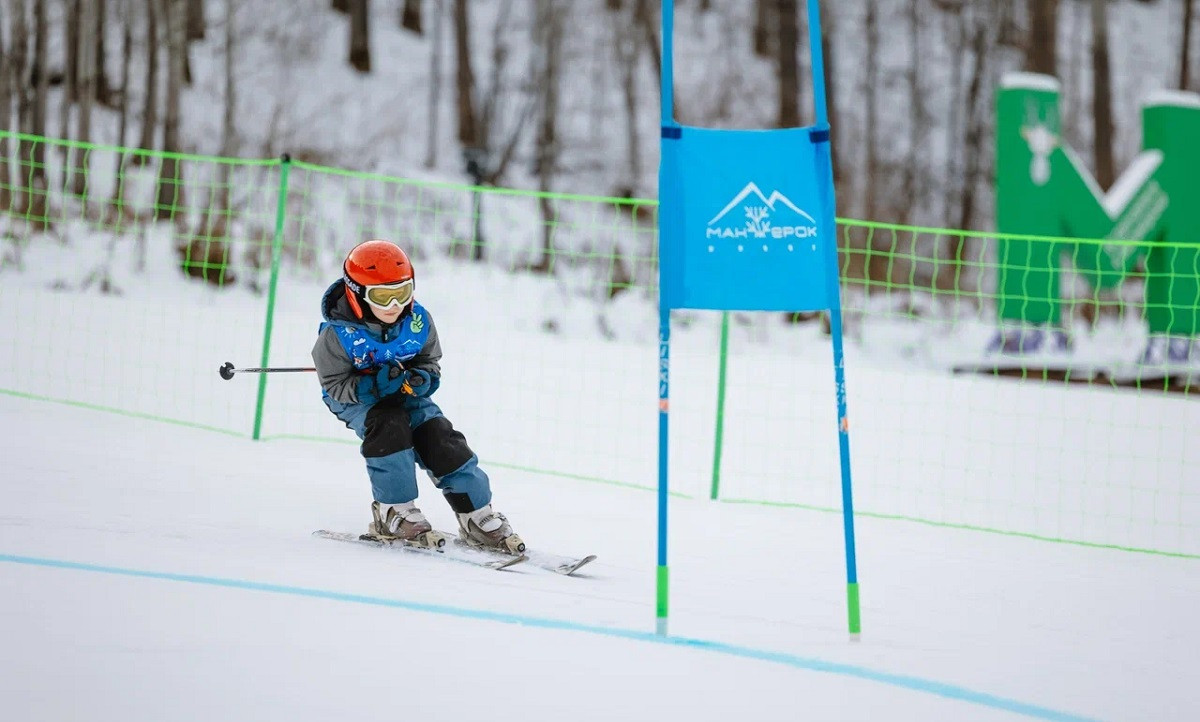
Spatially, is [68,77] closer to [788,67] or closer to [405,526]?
[788,67]

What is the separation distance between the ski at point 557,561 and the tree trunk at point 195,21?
1793 cm

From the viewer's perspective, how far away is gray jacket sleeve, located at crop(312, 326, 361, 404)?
5.20 m

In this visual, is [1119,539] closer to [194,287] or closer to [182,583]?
[182,583]

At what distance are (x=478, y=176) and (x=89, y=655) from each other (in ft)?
57.4

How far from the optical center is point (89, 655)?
3.42 m

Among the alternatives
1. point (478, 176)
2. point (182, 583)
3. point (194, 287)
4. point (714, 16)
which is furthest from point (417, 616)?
point (714, 16)

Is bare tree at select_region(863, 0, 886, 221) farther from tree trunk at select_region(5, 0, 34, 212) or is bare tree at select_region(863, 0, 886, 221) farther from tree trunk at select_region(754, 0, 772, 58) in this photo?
tree trunk at select_region(5, 0, 34, 212)

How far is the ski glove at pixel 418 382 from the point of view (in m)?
5.27

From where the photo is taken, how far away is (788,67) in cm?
1709

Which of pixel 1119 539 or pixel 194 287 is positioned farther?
pixel 194 287

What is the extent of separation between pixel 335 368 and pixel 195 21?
17849mm

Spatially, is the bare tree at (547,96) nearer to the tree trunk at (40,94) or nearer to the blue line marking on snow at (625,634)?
the tree trunk at (40,94)

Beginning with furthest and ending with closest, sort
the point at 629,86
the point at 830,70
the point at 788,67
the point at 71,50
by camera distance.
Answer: the point at 830,70 → the point at 629,86 → the point at 71,50 → the point at 788,67

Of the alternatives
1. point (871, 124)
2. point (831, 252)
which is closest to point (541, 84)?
point (871, 124)
